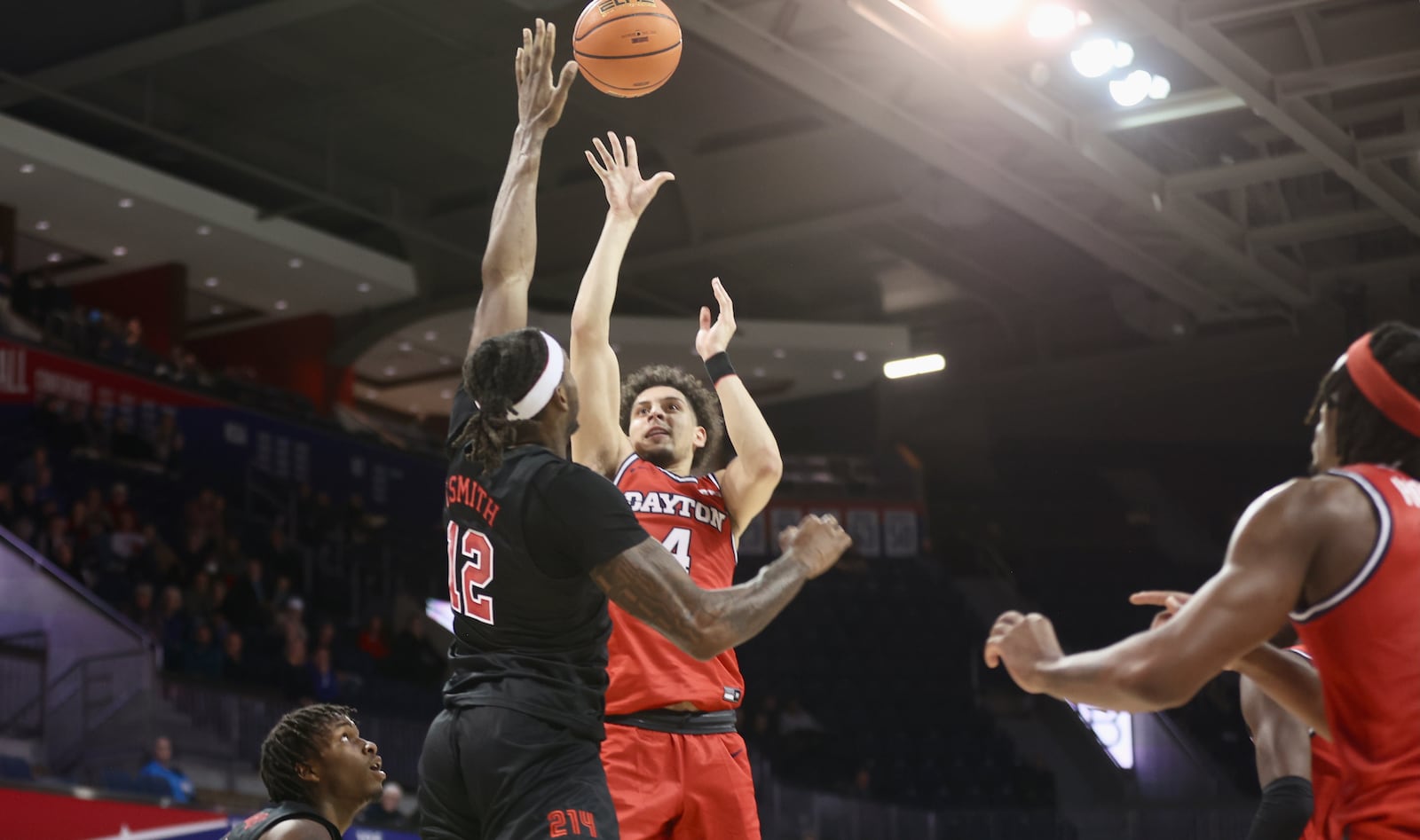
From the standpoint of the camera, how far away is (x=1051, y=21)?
13781 mm

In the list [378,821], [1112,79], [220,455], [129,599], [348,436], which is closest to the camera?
[378,821]

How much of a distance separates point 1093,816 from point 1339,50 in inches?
322

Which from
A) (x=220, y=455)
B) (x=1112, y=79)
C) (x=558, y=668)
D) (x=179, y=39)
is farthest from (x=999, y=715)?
(x=558, y=668)

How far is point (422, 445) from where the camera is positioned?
88.5ft

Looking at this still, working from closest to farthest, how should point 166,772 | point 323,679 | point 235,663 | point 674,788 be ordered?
point 674,788, point 166,772, point 235,663, point 323,679

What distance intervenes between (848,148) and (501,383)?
1696 cm

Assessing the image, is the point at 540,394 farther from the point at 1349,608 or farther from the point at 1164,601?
the point at 1349,608

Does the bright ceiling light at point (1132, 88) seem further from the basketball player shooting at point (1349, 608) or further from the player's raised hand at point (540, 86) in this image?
the basketball player shooting at point (1349, 608)

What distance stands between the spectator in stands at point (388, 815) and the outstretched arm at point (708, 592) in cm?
976

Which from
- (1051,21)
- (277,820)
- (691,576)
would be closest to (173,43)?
(1051,21)

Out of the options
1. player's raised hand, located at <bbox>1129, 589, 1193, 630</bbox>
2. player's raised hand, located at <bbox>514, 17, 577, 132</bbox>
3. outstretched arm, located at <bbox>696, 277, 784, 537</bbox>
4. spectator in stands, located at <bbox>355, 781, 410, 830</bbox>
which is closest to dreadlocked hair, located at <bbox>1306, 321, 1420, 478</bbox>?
Answer: player's raised hand, located at <bbox>1129, 589, 1193, 630</bbox>

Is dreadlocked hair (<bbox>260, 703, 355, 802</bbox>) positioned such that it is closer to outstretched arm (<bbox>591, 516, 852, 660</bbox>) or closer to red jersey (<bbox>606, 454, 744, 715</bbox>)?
red jersey (<bbox>606, 454, 744, 715</bbox>)

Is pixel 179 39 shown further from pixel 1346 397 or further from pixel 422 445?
pixel 1346 397

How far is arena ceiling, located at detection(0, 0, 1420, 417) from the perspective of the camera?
15.0 m
